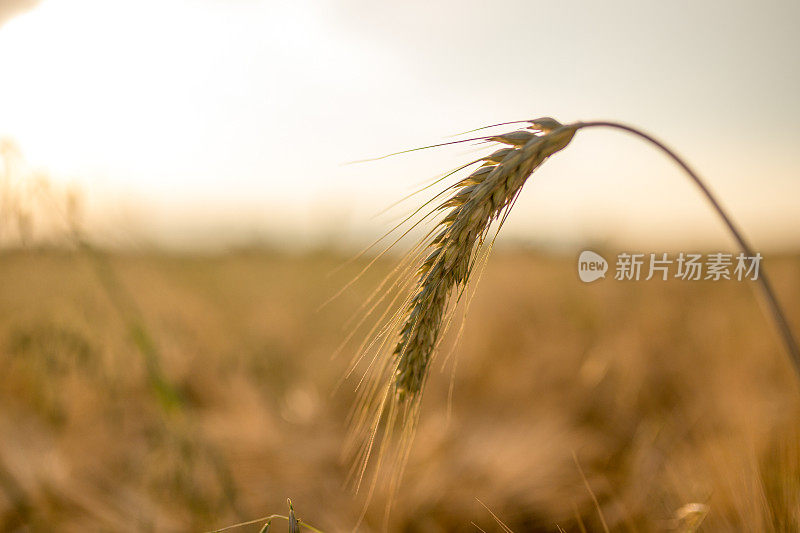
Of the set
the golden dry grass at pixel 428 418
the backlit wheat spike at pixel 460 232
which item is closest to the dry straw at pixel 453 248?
the backlit wheat spike at pixel 460 232

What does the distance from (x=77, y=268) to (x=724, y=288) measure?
3.92 metres

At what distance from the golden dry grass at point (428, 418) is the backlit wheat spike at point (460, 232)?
578mm

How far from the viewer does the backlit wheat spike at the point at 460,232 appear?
60 cm

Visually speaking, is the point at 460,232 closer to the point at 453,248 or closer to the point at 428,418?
the point at 453,248

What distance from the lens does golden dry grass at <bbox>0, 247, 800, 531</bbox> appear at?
1375mm

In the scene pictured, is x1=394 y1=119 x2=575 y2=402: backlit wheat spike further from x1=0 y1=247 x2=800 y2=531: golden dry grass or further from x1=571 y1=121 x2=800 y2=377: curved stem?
Result: x1=0 y1=247 x2=800 y2=531: golden dry grass

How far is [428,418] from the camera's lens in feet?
6.43

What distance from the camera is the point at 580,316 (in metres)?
2.87

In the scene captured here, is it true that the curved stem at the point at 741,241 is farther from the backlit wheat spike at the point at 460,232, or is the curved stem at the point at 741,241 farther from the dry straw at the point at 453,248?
the backlit wheat spike at the point at 460,232

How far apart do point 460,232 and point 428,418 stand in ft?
4.92

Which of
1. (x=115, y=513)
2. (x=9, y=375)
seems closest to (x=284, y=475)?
(x=115, y=513)

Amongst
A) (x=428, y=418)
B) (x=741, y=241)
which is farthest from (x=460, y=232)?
(x=428, y=418)

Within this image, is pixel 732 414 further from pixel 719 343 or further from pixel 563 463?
pixel 719 343

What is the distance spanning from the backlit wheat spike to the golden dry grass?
58 centimetres
